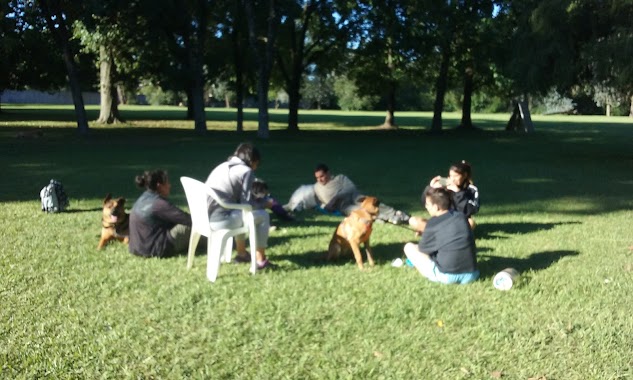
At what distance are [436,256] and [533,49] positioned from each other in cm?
1389

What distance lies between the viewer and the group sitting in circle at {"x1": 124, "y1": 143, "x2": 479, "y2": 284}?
20.4 feet

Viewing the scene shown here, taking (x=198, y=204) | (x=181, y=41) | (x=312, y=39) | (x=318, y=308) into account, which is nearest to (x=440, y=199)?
(x=318, y=308)

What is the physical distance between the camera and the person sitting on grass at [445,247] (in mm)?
6168

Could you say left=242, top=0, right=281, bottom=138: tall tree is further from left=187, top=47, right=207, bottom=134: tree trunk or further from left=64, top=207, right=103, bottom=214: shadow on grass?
left=64, top=207, right=103, bottom=214: shadow on grass

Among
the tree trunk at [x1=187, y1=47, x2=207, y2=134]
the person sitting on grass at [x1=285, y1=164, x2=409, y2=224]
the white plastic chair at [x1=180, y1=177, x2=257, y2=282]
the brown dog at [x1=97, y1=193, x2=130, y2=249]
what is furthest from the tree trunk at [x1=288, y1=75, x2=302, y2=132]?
the white plastic chair at [x1=180, y1=177, x2=257, y2=282]

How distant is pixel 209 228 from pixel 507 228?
185 inches

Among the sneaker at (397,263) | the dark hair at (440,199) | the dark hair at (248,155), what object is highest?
the dark hair at (248,155)

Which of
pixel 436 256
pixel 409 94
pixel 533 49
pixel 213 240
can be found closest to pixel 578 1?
pixel 533 49

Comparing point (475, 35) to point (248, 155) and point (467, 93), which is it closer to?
point (467, 93)

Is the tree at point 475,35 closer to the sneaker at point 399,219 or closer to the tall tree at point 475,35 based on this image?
the tall tree at point 475,35

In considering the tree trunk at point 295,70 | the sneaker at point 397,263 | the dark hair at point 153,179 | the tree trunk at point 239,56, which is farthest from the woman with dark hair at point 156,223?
the tree trunk at point 295,70

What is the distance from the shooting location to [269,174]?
1510cm

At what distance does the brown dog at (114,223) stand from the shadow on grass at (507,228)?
4.61 meters

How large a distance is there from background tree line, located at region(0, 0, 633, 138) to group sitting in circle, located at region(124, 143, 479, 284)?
1096cm
